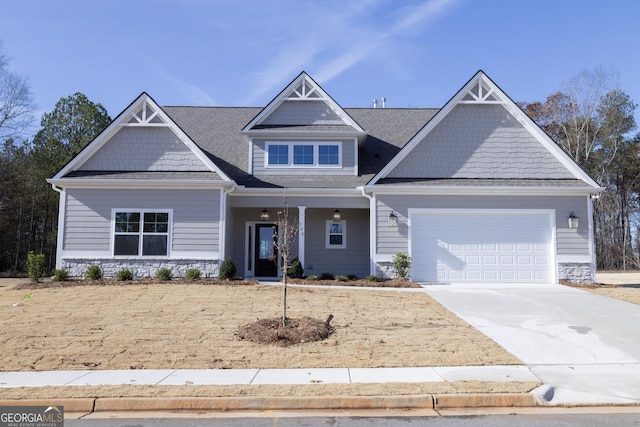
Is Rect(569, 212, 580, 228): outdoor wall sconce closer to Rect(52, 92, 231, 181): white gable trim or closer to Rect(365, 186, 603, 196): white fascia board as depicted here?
Rect(365, 186, 603, 196): white fascia board

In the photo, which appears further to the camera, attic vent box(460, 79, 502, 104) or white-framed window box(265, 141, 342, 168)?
white-framed window box(265, 141, 342, 168)

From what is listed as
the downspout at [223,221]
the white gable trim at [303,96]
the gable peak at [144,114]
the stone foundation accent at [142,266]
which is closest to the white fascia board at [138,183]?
→ the downspout at [223,221]

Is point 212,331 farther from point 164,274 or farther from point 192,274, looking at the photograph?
point 164,274

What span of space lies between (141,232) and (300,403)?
1175 cm

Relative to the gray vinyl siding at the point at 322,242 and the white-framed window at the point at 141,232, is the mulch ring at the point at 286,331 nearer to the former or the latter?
the white-framed window at the point at 141,232

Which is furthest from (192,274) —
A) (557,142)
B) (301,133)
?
(557,142)

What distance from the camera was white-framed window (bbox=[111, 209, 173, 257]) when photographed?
617 inches

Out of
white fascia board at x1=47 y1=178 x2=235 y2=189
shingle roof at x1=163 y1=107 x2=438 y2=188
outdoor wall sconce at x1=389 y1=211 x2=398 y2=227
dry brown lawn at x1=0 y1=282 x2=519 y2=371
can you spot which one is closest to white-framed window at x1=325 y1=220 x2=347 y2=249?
shingle roof at x1=163 y1=107 x2=438 y2=188

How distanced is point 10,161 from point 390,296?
1190 inches

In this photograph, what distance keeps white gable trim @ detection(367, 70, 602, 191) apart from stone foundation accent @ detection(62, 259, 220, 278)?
656 cm

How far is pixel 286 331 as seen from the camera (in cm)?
870

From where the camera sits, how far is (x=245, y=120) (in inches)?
840

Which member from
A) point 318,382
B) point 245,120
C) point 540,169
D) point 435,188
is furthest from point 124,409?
point 245,120

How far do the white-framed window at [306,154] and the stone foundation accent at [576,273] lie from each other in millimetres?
8526
